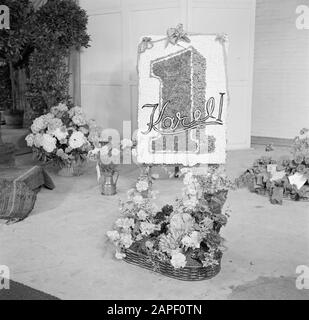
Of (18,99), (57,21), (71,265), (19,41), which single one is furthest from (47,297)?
(18,99)

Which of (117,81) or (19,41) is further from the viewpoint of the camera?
(117,81)

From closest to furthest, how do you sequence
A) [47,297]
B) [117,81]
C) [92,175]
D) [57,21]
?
[47,297] → [92,175] → [57,21] → [117,81]

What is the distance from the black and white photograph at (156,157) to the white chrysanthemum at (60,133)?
11 millimetres

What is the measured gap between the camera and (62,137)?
512 cm

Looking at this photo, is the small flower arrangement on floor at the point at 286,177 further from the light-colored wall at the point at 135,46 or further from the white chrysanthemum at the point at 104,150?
the light-colored wall at the point at 135,46

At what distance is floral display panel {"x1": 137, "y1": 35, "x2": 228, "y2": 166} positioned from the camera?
179 inches

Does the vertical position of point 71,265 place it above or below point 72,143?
below

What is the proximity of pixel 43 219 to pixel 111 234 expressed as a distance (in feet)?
3.60

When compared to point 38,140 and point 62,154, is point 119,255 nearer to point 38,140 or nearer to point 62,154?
point 62,154

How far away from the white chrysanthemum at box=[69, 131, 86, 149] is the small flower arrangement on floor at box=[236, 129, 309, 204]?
1802mm

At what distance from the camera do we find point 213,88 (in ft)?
15.1

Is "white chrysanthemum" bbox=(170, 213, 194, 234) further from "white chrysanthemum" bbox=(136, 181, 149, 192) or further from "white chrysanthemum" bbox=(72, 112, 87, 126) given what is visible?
"white chrysanthemum" bbox=(72, 112, 87, 126)


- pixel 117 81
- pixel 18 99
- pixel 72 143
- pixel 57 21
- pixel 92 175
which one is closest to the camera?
pixel 72 143

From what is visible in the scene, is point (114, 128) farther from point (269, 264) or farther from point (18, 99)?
point (269, 264)
